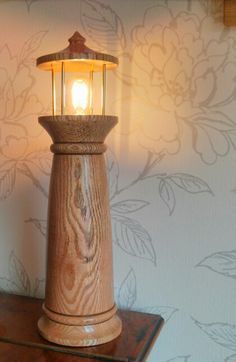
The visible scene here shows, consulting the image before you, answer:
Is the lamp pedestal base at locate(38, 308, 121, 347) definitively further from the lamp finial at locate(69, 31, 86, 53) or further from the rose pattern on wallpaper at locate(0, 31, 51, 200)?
the lamp finial at locate(69, 31, 86, 53)

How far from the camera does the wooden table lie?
586 millimetres

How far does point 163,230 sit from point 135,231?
5 cm

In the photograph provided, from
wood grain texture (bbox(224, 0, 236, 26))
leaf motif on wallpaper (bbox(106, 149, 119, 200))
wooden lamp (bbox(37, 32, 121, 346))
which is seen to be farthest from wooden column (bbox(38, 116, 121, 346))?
wood grain texture (bbox(224, 0, 236, 26))

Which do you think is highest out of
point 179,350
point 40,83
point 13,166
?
point 40,83

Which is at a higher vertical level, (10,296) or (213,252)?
(213,252)

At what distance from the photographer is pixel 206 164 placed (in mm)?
690

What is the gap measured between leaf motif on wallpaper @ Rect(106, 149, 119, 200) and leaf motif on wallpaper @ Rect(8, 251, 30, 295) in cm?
23

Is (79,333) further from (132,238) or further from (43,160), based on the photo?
(43,160)

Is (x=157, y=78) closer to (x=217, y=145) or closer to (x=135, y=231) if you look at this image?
(x=217, y=145)

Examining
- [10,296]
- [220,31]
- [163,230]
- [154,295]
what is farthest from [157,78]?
[10,296]

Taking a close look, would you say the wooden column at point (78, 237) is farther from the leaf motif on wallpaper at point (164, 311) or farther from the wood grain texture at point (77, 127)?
the leaf motif on wallpaper at point (164, 311)

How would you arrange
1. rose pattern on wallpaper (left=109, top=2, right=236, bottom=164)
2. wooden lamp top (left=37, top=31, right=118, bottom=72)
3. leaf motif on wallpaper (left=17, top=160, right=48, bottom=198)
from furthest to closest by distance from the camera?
leaf motif on wallpaper (left=17, top=160, right=48, bottom=198) → rose pattern on wallpaper (left=109, top=2, right=236, bottom=164) → wooden lamp top (left=37, top=31, right=118, bottom=72)

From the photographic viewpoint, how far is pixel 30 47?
76 cm

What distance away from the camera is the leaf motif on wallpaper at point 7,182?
0.79m
